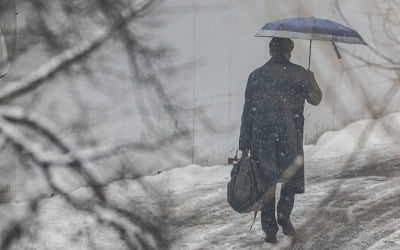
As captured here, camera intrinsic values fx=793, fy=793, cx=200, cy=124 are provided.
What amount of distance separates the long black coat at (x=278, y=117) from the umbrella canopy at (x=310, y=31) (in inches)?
19.2

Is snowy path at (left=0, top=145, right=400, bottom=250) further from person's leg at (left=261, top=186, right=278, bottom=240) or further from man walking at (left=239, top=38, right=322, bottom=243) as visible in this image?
man walking at (left=239, top=38, right=322, bottom=243)

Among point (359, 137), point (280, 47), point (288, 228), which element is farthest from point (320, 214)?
point (359, 137)

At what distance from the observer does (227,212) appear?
26.9ft

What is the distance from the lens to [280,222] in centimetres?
704

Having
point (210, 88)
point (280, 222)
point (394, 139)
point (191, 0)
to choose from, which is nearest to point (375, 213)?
point (280, 222)

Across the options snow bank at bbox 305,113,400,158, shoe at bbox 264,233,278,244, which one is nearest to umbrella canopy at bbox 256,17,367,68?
shoe at bbox 264,233,278,244

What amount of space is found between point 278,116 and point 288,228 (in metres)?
1.07

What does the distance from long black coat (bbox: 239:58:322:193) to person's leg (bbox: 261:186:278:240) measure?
23 cm

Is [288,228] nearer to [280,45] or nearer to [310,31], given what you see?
[280,45]

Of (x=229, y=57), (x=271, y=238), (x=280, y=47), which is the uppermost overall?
(x=280, y=47)

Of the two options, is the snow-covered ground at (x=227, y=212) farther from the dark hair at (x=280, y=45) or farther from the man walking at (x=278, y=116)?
the dark hair at (x=280, y=45)

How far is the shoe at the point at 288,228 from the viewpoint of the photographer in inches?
278

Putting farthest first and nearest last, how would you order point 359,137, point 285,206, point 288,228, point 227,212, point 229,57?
point 359,137 → point 229,57 → point 227,212 → point 288,228 → point 285,206

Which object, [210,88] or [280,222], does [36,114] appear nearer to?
[280,222]
